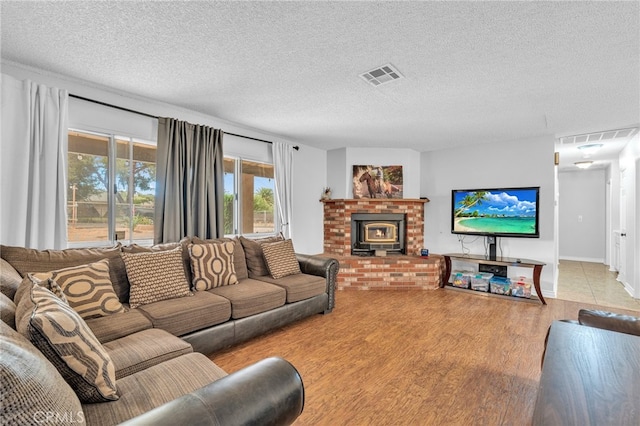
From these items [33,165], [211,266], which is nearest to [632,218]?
[211,266]

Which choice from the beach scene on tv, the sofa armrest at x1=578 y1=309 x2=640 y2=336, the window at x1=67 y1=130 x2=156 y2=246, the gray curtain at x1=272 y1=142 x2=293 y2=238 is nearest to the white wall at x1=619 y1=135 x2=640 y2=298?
the beach scene on tv

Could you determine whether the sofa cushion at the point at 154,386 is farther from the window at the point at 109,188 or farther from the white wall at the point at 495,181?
the white wall at the point at 495,181

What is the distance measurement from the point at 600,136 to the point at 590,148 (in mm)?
861

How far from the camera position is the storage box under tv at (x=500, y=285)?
4.25 m

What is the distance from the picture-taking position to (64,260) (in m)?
2.22

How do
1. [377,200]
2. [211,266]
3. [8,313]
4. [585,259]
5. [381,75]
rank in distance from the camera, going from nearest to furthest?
[8,313], [381,75], [211,266], [377,200], [585,259]

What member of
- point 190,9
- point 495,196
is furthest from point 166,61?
point 495,196

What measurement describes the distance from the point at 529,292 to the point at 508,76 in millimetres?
3049

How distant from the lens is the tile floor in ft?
13.3

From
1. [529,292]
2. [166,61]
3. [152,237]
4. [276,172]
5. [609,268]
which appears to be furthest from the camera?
[609,268]

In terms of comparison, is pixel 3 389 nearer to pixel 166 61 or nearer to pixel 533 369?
pixel 166 61

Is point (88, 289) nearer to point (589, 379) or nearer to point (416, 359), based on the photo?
point (416, 359)

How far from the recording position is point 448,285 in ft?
15.9

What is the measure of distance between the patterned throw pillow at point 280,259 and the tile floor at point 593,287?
385 centimetres
